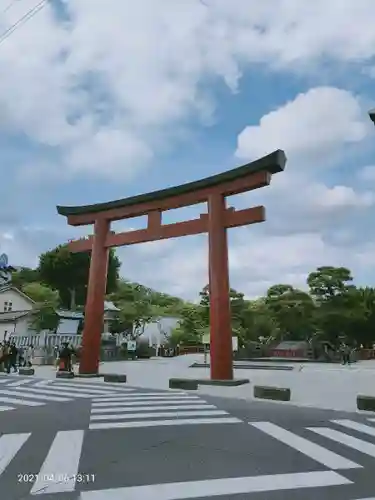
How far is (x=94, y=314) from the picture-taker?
64.1 ft

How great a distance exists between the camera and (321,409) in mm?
10859

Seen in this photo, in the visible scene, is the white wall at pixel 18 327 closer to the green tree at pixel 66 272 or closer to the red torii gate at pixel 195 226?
the green tree at pixel 66 272

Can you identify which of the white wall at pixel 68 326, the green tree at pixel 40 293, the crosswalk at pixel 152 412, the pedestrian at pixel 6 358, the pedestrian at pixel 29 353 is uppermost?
the green tree at pixel 40 293

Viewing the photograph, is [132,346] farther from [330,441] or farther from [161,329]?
[330,441]

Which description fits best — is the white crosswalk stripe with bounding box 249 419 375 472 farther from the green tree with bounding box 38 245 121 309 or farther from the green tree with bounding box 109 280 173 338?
the green tree with bounding box 38 245 121 309

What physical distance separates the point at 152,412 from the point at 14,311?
37.3 meters

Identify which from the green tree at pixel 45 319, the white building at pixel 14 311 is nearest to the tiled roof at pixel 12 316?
the white building at pixel 14 311

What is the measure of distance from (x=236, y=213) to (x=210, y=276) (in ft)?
7.70

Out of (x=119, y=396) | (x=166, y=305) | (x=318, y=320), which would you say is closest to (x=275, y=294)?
(x=318, y=320)

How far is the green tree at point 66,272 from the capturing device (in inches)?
1902

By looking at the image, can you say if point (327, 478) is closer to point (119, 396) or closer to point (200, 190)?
point (119, 396)

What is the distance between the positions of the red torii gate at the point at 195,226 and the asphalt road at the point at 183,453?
553cm

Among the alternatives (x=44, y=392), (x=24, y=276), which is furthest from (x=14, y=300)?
(x=44, y=392)
